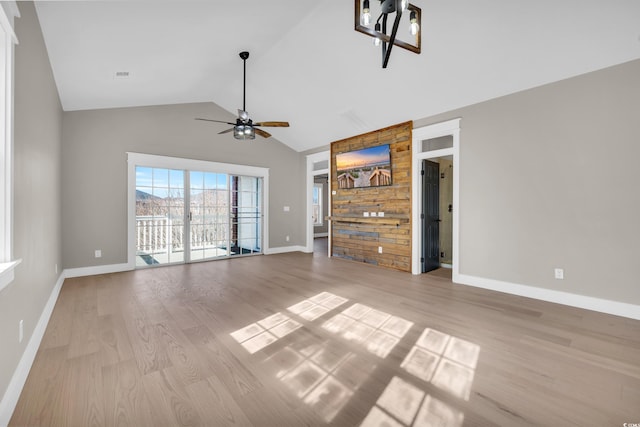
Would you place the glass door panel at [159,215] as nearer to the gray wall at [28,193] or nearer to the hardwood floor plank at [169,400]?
the gray wall at [28,193]

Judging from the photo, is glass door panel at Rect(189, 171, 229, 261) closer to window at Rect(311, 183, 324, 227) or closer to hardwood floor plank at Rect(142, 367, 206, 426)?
hardwood floor plank at Rect(142, 367, 206, 426)

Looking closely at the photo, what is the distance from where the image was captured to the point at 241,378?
→ 6.46 feet

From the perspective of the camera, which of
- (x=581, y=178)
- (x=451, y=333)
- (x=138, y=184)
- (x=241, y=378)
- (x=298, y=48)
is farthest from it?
(x=138, y=184)

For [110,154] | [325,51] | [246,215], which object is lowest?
[246,215]

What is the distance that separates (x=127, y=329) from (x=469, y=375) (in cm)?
305

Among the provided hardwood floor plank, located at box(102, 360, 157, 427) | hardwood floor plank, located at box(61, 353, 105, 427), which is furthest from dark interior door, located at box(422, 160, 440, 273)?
hardwood floor plank, located at box(61, 353, 105, 427)

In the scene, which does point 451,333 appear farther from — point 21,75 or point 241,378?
point 21,75

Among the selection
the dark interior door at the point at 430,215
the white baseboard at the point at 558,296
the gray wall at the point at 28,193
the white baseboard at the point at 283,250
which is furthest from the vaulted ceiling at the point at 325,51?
the white baseboard at the point at 283,250

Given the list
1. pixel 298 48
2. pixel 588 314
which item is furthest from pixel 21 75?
pixel 588 314

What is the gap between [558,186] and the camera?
3.56 metres

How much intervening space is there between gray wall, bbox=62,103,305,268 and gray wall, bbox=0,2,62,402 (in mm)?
1859

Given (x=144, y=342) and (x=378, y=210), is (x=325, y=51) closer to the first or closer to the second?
(x=378, y=210)

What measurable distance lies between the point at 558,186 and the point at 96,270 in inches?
287

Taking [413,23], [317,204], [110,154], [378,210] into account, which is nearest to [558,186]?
[378,210]
